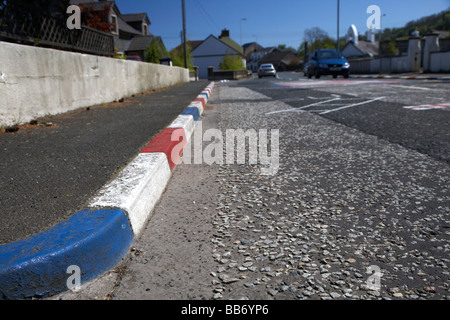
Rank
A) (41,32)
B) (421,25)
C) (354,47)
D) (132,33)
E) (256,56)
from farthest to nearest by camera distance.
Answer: (256,56), (421,25), (354,47), (132,33), (41,32)

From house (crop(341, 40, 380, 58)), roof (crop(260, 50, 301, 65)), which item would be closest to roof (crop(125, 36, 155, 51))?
house (crop(341, 40, 380, 58))

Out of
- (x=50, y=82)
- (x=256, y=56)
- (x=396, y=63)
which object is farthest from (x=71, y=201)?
(x=256, y=56)

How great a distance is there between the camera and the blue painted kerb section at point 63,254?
4.43 ft

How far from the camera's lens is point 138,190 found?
2096 millimetres

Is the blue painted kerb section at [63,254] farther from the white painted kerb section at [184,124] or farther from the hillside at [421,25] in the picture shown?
the hillside at [421,25]

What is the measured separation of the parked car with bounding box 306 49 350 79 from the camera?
2198 cm

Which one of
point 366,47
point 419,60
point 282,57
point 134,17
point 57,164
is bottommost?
point 57,164

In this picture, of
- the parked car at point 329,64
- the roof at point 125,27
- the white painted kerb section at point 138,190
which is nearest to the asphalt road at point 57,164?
the white painted kerb section at point 138,190

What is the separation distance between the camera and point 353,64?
41.8 meters

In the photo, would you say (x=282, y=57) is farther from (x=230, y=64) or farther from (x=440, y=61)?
(x=440, y=61)

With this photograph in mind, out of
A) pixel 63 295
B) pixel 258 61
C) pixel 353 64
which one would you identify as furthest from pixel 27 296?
pixel 258 61

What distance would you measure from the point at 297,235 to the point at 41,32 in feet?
22.1

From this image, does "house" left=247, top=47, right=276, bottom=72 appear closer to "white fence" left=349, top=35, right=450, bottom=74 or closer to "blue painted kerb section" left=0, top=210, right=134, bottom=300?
"white fence" left=349, top=35, right=450, bottom=74

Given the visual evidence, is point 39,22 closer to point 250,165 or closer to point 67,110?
point 67,110
